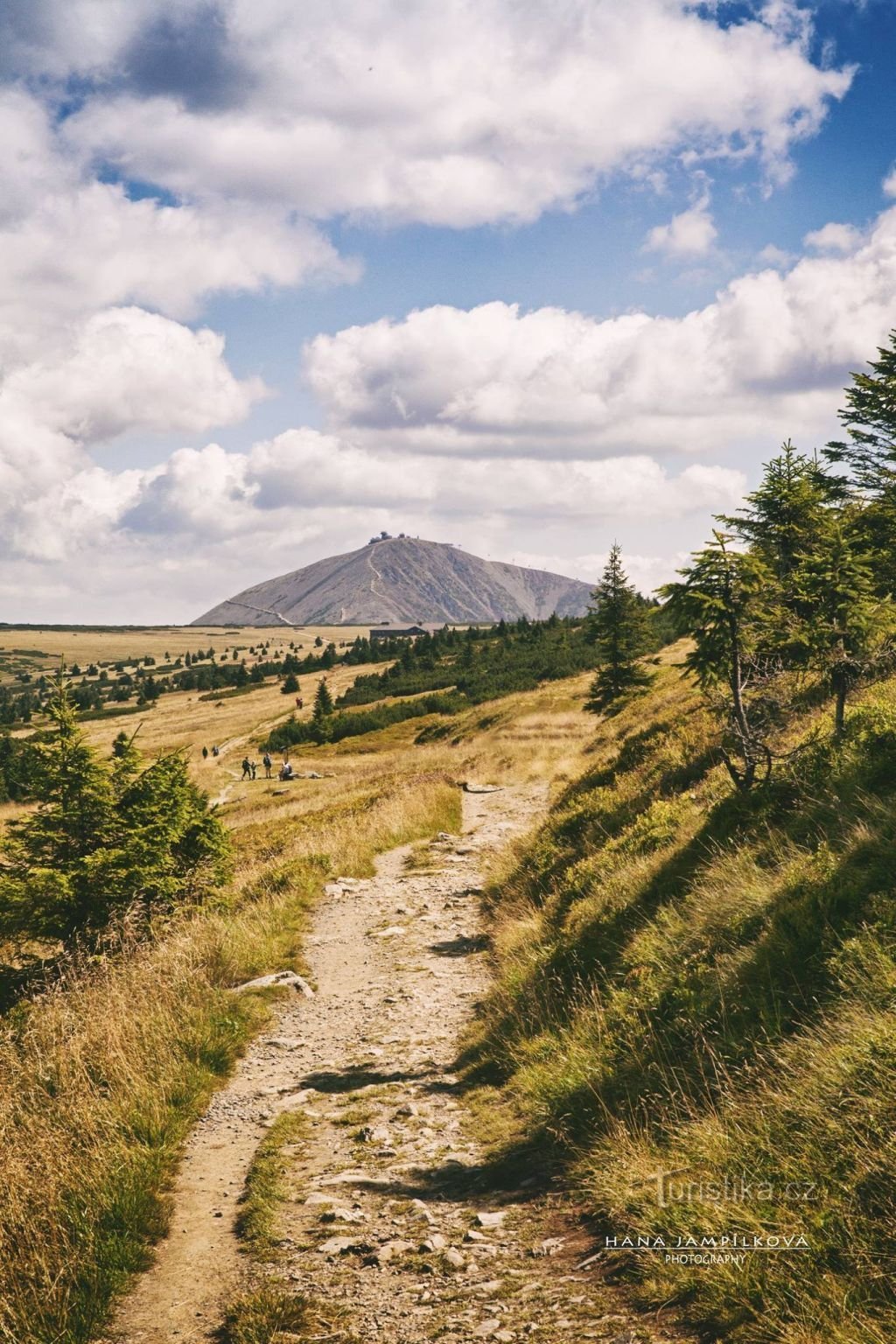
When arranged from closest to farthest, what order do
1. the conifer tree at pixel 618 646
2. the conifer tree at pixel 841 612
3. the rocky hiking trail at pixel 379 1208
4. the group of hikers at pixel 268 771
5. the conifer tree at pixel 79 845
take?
the rocky hiking trail at pixel 379 1208
the conifer tree at pixel 841 612
the conifer tree at pixel 79 845
the conifer tree at pixel 618 646
the group of hikers at pixel 268 771

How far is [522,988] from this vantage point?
9234mm

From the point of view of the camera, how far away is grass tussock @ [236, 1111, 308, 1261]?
5.23 meters

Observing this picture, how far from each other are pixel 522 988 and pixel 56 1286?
5.77 m

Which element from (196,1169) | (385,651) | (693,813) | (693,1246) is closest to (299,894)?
(693,813)

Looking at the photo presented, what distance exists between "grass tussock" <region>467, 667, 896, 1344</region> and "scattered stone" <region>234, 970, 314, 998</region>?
9.46ft

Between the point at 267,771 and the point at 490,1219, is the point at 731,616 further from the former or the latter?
the point at 267,771

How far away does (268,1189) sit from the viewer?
5863mm

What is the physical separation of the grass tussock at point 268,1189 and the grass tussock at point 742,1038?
212 cm

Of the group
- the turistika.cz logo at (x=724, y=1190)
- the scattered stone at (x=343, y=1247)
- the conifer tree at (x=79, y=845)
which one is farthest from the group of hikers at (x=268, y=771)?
the turistika.cz logo at (x=724, y=1190)

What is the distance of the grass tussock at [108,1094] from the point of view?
4730 mm

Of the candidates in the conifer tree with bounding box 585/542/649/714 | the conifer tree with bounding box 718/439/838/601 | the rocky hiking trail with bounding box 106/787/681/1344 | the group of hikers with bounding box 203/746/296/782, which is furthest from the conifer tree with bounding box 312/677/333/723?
the rocky hiking trail with bounding box 106/787/681/1344

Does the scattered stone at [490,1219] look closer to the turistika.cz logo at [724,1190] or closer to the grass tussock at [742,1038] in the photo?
the grass tussock at [742,1038]

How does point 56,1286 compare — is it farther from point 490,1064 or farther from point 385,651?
point 385,651

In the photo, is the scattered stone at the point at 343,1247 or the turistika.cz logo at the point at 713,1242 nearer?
the turistika.cz logo at the point at 713,1242
